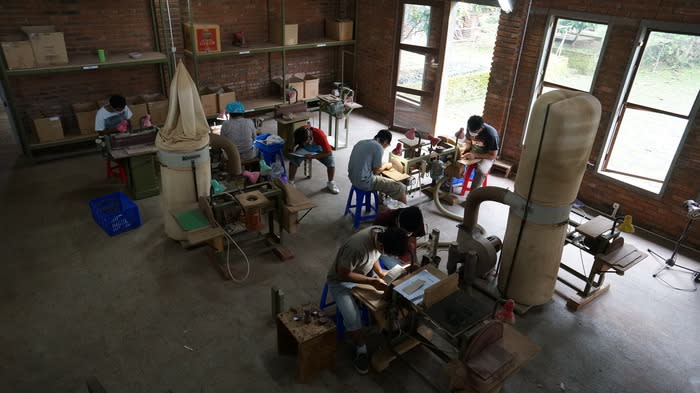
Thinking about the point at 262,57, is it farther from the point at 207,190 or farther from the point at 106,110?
the point at 207,190

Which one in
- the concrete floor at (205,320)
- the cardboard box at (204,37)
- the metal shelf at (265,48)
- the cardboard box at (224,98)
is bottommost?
the concrete floor at (205,320)

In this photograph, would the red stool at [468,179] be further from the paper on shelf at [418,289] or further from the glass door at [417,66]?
the paper on shelf at [418,289]

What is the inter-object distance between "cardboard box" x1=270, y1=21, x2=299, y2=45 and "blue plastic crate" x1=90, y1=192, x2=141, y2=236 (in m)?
5.26

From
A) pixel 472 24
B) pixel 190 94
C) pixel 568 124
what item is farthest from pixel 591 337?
pixel 472 24

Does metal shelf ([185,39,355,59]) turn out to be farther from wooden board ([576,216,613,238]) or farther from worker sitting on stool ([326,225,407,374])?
wooden board ([576,216,613,238])

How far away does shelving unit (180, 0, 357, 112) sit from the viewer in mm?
9781

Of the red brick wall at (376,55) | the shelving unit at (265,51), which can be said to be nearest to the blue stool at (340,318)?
the shelving unit at (265,51)

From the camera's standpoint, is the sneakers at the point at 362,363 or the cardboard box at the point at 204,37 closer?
the sneakers at the point at 362,363

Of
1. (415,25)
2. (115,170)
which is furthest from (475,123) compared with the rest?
(115,170)

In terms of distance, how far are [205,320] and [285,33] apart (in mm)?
7133

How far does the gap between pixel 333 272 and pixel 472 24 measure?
11934 mm

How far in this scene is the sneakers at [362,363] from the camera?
475 cm

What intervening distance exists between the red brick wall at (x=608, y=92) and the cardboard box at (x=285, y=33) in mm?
4419

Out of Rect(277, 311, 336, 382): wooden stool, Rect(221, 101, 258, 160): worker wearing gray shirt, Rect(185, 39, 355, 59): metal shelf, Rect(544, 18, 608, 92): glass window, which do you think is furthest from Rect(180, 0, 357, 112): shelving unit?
Rect(277, 311, 336, 382): wooden stool
